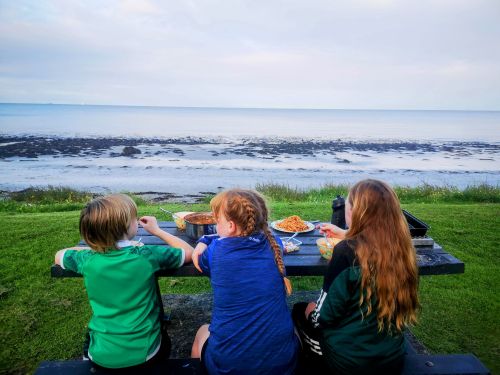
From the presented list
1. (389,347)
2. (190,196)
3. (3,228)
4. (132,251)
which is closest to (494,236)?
(389,347)

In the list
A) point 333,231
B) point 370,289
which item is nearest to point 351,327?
point 370,289

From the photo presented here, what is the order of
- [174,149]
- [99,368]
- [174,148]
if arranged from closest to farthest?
1. [99,368]
2. [174,149]
3. [174,148]

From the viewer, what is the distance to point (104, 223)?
213 centimetres

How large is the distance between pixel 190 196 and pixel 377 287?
1435cm

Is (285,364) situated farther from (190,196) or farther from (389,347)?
(190,196)

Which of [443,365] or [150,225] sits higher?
[150,225]

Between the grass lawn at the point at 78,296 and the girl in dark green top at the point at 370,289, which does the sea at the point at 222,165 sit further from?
the girl in dark green top at the point at 370,289

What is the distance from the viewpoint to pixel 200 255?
2.45 m

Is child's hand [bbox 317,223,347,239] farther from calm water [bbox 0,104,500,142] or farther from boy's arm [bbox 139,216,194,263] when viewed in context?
calm water [bbox 0,104,500,142]

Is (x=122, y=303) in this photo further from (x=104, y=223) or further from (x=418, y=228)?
(x=418, y=228)

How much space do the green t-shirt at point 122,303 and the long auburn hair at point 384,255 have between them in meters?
1.27

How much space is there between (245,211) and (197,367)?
1073mm

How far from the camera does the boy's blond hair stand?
2131 millimetres

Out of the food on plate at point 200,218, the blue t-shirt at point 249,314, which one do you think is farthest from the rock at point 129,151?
the blue t-shirt at point 249,314
